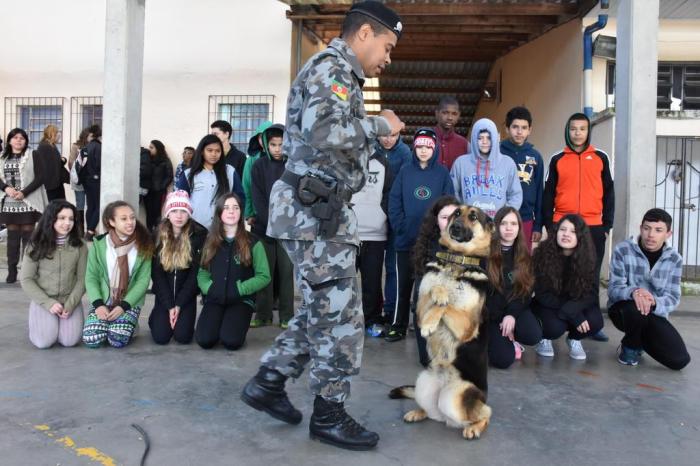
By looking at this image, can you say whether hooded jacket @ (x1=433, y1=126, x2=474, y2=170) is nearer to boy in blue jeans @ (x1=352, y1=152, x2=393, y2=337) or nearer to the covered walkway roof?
boy in blue jeans @ (x1=352, y1=152, x2=393, y2=337)

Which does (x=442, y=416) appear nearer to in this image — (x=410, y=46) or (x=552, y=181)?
(x=552, y=181)

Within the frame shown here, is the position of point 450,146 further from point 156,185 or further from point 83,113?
point 83,113

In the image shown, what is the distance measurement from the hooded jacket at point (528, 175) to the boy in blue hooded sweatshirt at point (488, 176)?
336 millimetres

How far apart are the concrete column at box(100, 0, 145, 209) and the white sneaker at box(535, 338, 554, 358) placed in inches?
146

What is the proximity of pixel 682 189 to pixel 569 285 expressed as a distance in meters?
5.25

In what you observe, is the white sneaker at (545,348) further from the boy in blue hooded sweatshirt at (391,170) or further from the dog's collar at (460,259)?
the dog's collar at (460,259)

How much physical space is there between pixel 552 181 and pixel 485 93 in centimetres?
920

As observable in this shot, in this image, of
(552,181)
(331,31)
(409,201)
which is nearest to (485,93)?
(331,31)

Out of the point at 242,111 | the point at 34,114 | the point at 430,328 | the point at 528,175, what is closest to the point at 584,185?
the point at 528,175

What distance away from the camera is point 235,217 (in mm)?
4949

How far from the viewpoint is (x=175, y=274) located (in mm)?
4961

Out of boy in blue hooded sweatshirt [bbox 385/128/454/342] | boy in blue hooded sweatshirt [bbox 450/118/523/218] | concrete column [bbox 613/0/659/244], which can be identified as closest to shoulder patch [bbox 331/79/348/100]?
boy in blue hooded sweatshirt [bbox 385/128/454/342]

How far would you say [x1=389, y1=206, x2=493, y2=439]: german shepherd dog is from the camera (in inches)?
124

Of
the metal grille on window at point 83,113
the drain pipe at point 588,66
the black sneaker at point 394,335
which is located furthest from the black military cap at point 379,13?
the metal grille on window at point 83,113
